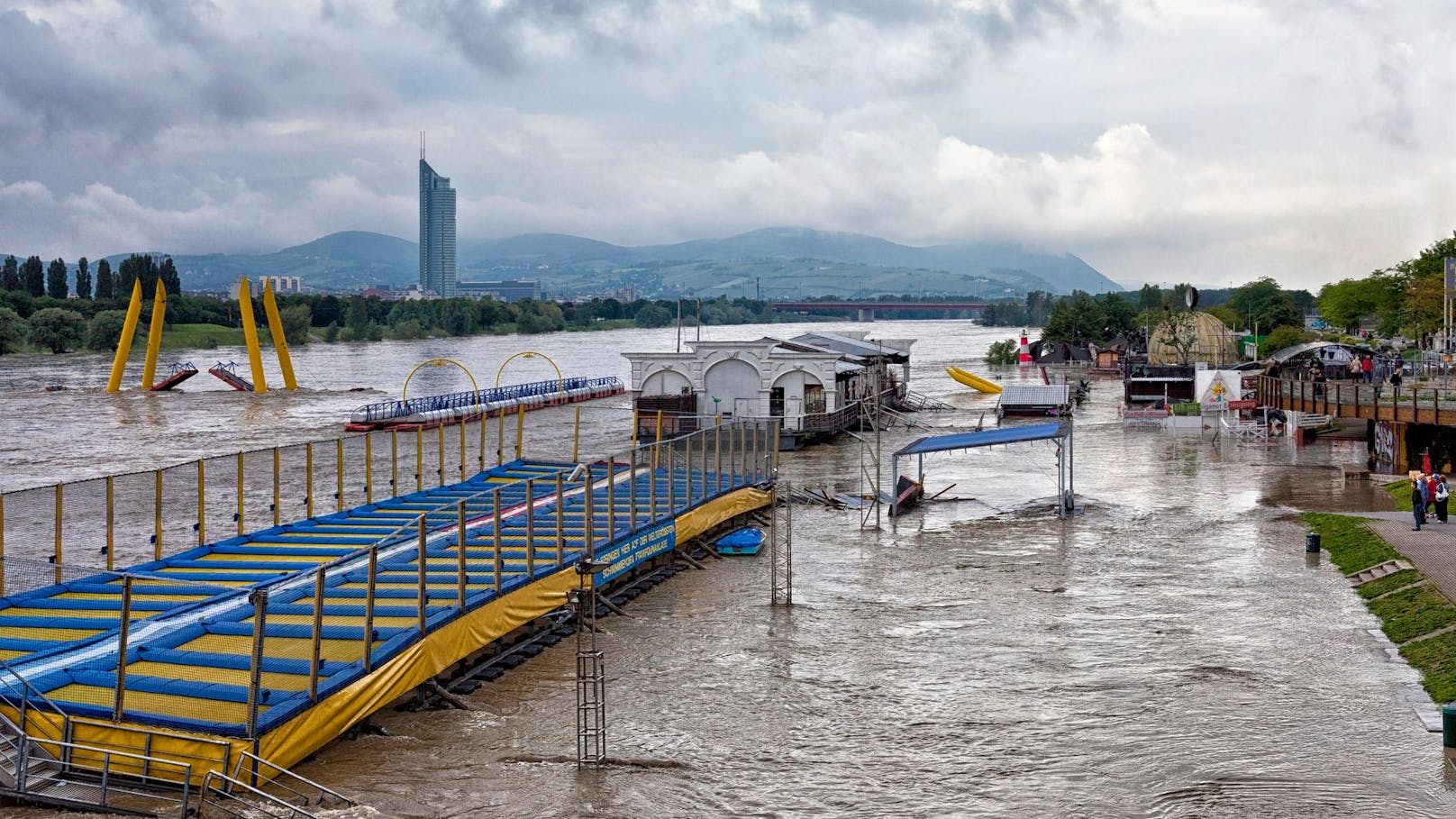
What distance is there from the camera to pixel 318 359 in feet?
460

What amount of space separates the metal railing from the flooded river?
3381 centimetres

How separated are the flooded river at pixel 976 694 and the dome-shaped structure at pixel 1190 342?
168 ft

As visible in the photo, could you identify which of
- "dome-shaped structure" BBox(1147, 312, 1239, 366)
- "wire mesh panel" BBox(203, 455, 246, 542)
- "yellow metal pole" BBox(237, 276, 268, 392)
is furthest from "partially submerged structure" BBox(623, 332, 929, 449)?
"yellow metal pole" BBox(237, 276, 268, 392)

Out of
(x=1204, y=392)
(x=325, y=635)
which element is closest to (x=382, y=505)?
(x=325, y=635)

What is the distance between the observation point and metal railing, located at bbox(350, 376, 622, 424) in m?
65.6

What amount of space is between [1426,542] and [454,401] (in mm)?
52801

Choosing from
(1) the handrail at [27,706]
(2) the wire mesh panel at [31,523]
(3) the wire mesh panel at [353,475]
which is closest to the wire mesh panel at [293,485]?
(3) the wire mesh panel at [353,475]

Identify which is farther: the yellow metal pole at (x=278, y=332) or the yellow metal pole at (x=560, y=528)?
the yellow metal pole at (x=278, y=332)

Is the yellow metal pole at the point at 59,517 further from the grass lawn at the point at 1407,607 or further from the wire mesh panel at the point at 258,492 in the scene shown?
the grass lawn at the point at 1407,607

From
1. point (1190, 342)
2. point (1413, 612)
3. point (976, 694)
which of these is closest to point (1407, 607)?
point (1413, 612)

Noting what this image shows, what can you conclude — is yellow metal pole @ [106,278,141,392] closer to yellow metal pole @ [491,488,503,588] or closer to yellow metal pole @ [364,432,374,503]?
yellow metal pole @ [364,432,374,503]

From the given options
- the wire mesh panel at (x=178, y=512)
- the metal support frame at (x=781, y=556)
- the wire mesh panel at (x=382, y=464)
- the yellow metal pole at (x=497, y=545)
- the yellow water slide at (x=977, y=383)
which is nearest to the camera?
the yellow metal pole at (x=497, y=545)

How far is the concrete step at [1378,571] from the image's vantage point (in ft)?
81.3

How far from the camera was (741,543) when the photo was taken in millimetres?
30016
